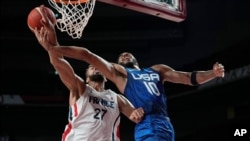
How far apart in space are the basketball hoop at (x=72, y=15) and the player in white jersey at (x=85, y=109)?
0.68 m

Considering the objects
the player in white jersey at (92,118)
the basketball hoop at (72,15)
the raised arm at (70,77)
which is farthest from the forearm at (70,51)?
the basketball hoop at (72,15)

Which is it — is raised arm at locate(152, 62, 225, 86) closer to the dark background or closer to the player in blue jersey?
the player in blue jersey

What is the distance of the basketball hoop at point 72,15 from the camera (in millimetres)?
4391

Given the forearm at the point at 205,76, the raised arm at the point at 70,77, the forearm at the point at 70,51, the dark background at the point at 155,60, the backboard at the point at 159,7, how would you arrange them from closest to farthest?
the forearm at the point at 70,51 < the raised arm at the point at 70,77 < the forearm at the point at 205,76 < the backboard at the point at 159,7 < the dark background at the point at 155,60

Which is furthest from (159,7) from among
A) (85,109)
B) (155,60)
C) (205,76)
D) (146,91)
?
(155,60)

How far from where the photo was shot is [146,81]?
3.87 metres

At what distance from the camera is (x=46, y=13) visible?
3678 millimetres

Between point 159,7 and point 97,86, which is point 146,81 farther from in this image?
point 159,7

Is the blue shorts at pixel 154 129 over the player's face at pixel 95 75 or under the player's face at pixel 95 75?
under

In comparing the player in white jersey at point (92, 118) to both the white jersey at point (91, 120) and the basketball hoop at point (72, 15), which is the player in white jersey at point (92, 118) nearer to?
the white jersey at point (91, 120)

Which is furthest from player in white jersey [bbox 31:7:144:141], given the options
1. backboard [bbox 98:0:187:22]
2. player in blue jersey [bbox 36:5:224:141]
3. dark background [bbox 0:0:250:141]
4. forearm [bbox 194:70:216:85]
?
dark background [bbox 0:0:250:141]

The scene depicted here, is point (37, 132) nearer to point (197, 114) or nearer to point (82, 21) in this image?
point (197, 114)

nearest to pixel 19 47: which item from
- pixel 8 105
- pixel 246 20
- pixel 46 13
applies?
pixel 8 105

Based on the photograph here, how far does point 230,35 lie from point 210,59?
74 centimetres
